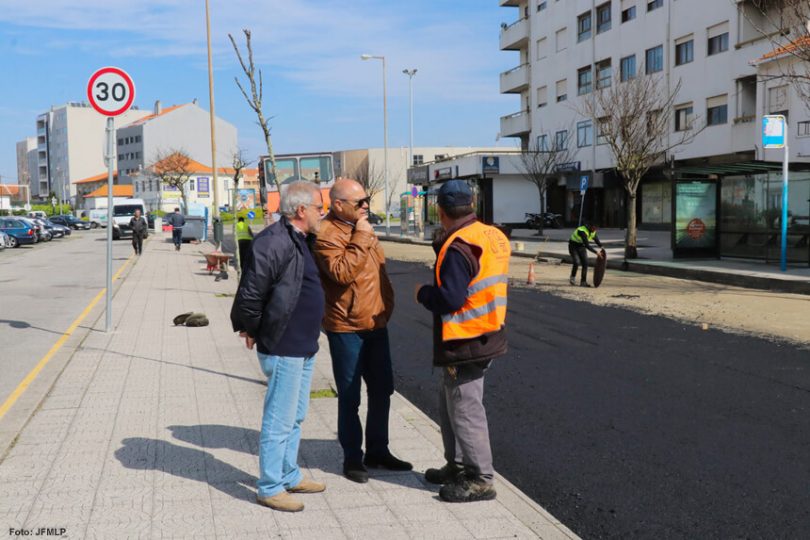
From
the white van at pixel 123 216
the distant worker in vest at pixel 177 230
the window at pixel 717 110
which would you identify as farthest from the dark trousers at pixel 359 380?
the white van at pixel 123 216

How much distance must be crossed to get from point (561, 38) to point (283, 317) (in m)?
47.2

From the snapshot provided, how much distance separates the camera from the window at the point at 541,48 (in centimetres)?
5031

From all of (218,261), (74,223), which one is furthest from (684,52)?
(74,223)

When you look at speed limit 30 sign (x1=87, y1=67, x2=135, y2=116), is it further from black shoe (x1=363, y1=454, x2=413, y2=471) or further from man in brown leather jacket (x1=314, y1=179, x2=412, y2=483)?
black shoe (x1=363, y1=454, x2=413, y2=471)

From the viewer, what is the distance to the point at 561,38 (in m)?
48.3

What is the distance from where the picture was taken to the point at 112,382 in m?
7.69

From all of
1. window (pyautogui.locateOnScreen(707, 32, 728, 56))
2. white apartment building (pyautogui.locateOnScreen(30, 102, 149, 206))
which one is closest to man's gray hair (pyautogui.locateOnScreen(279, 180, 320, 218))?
window (pyautogui.locateOnScreen(707, 32, 728, 56))

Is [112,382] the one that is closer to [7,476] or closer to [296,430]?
[7,476]

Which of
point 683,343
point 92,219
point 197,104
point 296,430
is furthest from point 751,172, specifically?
→ point 197,104

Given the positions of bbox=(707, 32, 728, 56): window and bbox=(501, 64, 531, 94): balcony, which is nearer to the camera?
bbox=(707, 32, 728, 56): window

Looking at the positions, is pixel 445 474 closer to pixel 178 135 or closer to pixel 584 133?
pixel 584 133

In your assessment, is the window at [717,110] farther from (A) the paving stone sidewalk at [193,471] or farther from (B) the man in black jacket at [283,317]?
(B) the man in black jacket at [283,317]

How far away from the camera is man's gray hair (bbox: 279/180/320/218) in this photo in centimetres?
430

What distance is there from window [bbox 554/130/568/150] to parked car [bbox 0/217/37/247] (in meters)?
28.7
